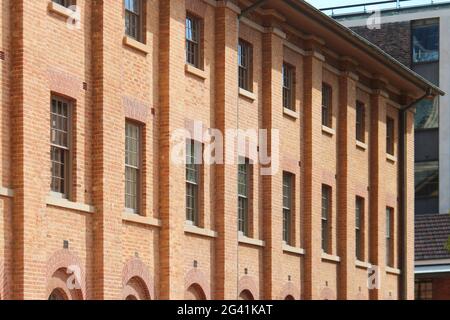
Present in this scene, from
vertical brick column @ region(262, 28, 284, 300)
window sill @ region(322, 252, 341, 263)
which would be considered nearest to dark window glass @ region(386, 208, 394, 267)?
window sill @ region(322, 252, 341, 263)

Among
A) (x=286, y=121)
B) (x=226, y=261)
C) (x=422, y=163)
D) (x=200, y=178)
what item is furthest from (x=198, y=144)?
(x=422, y=163)

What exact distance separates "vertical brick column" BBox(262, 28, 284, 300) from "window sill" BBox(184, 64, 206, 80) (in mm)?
4084

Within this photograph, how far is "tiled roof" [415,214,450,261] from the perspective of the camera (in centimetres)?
5450

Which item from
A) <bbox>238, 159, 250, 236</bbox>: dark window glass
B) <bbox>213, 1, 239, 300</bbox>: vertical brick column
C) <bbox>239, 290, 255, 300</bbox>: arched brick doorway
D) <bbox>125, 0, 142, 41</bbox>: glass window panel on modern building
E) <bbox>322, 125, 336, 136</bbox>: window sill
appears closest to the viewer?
<bbox>125, 0, 142, 41</bbox>: glass window panel on modern building

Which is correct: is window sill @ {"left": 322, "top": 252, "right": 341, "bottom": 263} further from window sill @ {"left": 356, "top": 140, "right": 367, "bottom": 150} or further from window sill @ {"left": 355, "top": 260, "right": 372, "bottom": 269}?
window sill @ {"left": 356, "top": 140, "right": 367, "bottom": 150}

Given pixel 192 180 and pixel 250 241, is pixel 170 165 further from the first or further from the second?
pixel 250 241

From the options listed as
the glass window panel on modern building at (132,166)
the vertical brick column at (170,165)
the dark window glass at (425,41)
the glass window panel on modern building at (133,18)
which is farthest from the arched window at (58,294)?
the dark window glass at (425,41)

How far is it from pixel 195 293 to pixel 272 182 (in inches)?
209

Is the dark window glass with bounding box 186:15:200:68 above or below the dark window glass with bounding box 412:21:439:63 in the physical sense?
below

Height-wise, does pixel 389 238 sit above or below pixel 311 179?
below

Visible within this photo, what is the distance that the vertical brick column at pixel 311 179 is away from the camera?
36094 mm

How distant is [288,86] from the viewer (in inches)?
1420

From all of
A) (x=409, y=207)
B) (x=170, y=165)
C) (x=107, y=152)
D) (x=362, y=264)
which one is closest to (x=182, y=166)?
(x=170, y=165)

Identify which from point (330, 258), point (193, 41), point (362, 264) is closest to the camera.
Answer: point (193, 41)
